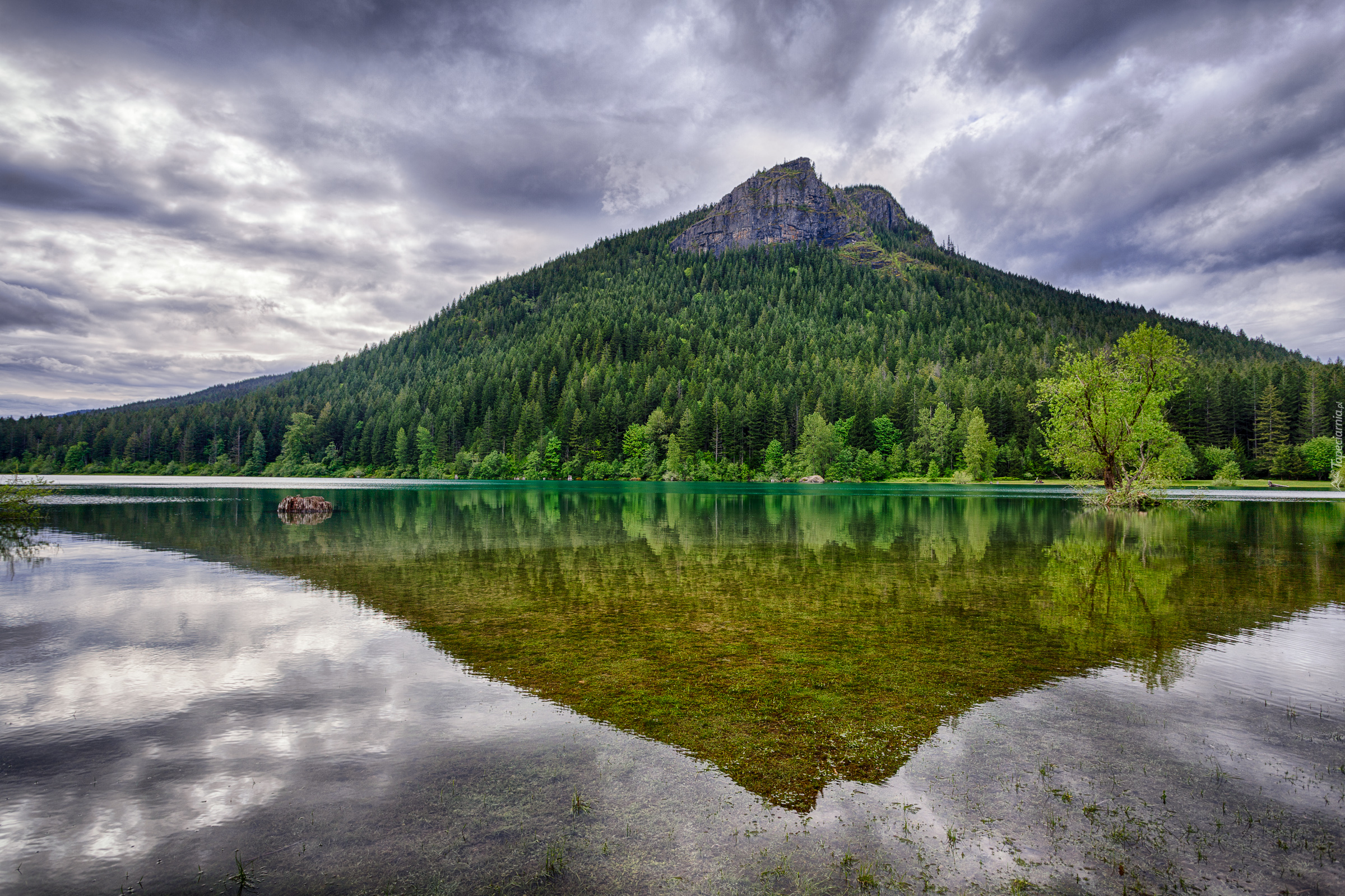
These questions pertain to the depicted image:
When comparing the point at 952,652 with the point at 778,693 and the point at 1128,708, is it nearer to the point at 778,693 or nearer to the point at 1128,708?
the point at 1128,708

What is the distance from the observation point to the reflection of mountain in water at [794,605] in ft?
27.7

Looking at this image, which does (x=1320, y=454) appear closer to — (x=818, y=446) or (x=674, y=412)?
(x=818, y=446)

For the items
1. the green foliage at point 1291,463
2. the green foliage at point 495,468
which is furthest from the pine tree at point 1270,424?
the green foliage at point 495,468

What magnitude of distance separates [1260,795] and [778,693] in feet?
17.2

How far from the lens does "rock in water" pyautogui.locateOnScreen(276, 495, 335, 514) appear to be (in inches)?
1753

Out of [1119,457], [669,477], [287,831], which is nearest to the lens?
A: [287,831]

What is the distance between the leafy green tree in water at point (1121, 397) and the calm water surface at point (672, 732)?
29.1m

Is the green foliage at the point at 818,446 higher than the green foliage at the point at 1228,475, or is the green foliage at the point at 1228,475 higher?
the green foliage at the point at 818,446

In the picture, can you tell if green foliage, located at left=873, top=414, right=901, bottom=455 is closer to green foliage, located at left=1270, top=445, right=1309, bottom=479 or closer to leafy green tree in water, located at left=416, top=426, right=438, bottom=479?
green foliage, located at left=1270, top=445, right=1309, bottom=479

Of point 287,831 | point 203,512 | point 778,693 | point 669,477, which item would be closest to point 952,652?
point 778,693

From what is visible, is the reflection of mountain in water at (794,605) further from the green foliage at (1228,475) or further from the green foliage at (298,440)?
the green foliage at (298,440)

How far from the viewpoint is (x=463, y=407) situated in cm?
15612

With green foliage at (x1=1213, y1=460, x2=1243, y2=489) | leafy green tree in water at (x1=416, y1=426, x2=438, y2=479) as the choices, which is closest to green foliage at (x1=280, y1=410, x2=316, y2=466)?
leafy green tree in water at (x1=416, y1=426, x2=438, y2=479)

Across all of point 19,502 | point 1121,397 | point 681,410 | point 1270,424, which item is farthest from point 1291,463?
point 19,502
